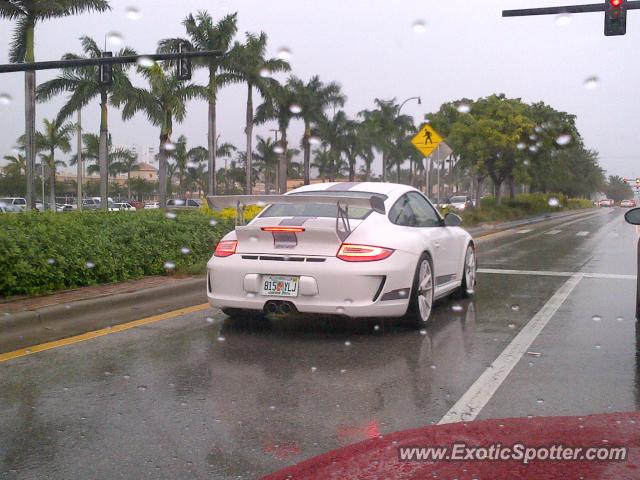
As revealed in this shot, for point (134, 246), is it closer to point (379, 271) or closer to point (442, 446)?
point (379, 271)

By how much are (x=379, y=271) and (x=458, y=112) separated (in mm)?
37340

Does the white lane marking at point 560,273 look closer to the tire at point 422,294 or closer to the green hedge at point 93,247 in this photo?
the green hedge at point 93,247

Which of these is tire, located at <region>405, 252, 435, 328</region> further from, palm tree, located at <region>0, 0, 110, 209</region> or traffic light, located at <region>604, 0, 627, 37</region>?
palm tree, located at <region>0, 0, 110, 209</region>

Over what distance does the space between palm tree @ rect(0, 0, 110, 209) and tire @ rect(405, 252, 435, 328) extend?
30.5 m

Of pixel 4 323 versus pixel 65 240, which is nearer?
pixel 4 323

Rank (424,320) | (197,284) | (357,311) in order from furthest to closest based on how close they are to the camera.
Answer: (197,284) → (424,320) → (357,311)

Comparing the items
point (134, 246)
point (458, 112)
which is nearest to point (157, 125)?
point (458, 112)

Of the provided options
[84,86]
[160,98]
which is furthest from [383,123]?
[84,86]

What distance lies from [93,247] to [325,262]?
3498 millimetres

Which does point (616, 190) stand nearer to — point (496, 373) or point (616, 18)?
point (616, 18)

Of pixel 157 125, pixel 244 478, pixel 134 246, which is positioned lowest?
pixel 244 478

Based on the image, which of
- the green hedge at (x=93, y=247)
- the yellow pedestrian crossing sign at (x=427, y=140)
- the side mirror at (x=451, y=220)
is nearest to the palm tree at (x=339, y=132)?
the yellow pedestrian crossing sign at (x=427, y=140)

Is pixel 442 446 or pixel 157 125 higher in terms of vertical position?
pixel 157 125

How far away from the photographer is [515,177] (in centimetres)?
3934
